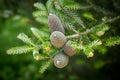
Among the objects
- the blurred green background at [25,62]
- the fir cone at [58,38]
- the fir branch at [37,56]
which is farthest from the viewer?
the blurred green background at [25,62]

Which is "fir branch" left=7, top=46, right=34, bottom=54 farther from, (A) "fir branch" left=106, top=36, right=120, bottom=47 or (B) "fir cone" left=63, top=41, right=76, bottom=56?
(A) "fir branch" left=106, top=36, right=120, bottom=47

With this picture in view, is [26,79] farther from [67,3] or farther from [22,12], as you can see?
[67,3]

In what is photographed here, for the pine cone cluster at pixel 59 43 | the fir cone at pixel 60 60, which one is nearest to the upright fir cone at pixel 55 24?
the pine cone cluster at pixel 59 43

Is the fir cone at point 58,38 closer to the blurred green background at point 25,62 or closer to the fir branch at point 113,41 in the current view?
the fir branch at point 113,41

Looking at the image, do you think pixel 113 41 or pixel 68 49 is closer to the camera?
pixel 68 49

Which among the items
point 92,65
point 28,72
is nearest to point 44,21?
point 92,65

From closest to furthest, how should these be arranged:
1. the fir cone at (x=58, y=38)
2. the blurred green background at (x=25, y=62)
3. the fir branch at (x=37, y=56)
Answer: the fir cone at (x=58, y=38) → the fir branch at (x=37, y=56) → the blurred green background at (x=25, y=62)

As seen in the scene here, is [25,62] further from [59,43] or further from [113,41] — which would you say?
[59,43]

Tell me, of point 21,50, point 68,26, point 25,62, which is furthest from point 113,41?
point 25,62
